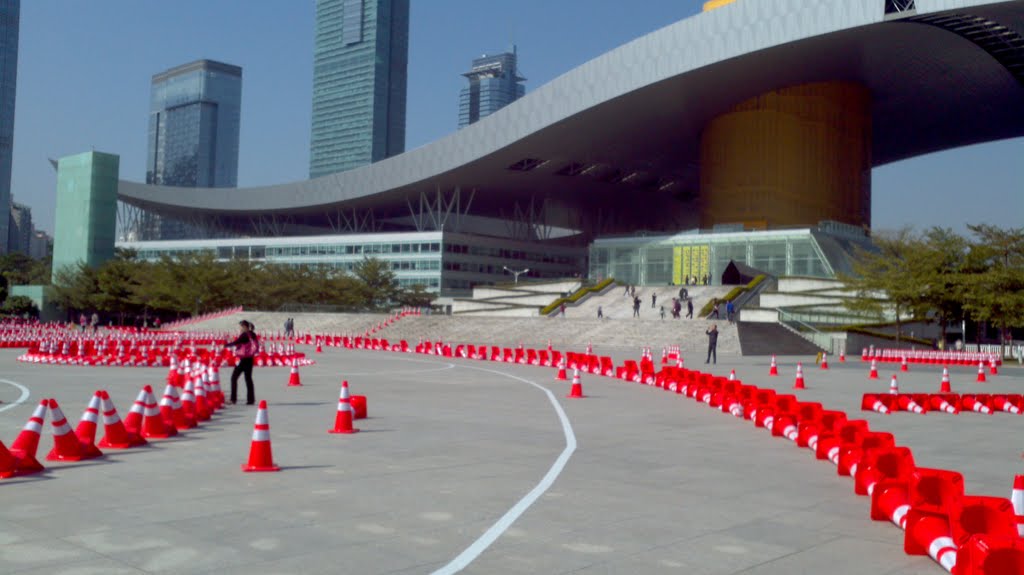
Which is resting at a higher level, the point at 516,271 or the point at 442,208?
the point at 442,208

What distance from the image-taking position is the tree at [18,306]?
95500mm

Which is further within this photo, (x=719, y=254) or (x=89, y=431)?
(x=719, y=254)

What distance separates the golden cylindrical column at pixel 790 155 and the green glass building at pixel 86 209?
57.6 m

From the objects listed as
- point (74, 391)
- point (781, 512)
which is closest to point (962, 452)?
point (781, 512)

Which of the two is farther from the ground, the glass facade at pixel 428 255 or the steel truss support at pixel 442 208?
the steel truss support at pixel 442 208

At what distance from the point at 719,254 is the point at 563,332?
3046cm

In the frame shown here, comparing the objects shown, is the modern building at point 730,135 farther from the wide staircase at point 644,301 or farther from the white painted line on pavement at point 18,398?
the white painted line on pavement at point 18,398

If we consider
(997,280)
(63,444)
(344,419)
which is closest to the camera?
(63,444)

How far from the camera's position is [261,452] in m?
10.1

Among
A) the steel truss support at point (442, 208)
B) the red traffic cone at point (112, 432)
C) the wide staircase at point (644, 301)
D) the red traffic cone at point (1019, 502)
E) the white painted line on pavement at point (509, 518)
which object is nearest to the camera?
the white painted line on pavement at point (509, 518)

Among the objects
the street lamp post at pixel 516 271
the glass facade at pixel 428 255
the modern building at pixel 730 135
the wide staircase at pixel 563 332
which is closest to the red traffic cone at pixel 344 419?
the wide staircase at pixel 563 332

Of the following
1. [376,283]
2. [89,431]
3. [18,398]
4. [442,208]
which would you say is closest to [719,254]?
[376,283]

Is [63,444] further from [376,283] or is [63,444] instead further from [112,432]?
[376,283]

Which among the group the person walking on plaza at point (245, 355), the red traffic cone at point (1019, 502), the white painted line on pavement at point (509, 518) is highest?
the person walking on plaza at point (245, 355)
